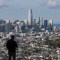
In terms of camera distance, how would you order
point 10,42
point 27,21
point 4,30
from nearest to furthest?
point 10,42
point 4,30
point 27,21

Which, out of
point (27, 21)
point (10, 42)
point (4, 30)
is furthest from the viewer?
point (27, 21)

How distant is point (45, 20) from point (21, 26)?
9.52 m

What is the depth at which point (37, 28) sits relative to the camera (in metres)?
92.2

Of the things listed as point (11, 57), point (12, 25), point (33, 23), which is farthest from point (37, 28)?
point (11, 57)

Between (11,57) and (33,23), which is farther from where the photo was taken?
(33,23)

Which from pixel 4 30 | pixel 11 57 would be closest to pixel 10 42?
pixel 11 57

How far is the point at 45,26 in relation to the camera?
306ft

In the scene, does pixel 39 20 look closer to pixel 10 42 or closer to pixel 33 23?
pixel 33 23

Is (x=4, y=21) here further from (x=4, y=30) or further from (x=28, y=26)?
(x=28, y=26)

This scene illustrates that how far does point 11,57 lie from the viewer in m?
9.33

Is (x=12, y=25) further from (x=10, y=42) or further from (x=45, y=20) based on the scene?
(x=10, y=42)

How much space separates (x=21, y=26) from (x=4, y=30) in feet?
23.9

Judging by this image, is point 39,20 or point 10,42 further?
point 39,20

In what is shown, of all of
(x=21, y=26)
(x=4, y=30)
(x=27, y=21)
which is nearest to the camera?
(x=4, y=30)
